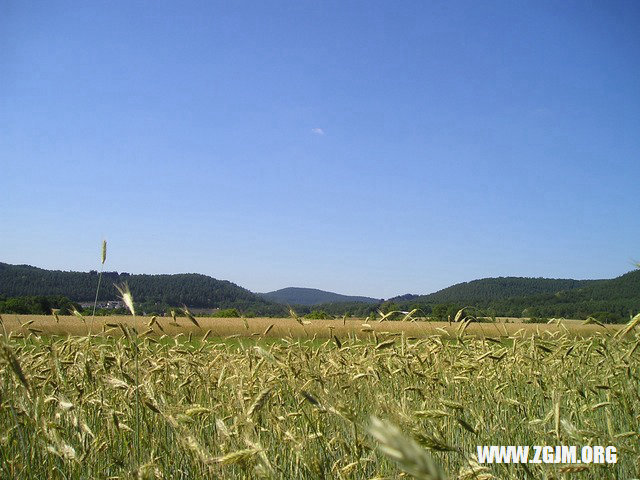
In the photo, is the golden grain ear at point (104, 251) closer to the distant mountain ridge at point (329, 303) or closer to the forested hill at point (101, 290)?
the distant mountain ridge at point (329, 303)

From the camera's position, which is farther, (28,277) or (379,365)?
(28,277)

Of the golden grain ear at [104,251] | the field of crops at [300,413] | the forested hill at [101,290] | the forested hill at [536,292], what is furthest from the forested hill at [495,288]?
the golden grain ear at [104,251]

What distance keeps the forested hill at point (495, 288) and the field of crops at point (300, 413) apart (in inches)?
5318

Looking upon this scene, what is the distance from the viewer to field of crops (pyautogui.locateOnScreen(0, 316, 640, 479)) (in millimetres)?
2062

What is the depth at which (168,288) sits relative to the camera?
509ft

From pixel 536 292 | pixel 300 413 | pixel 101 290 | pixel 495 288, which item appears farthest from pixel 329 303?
pixel 300 413

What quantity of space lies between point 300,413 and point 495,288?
16747 cm

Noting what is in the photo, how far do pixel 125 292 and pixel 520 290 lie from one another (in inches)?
6366

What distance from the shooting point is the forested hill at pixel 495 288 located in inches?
5485

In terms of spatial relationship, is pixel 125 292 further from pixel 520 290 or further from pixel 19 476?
pixel 520 290

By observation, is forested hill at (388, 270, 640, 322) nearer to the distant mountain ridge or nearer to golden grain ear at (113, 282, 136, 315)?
the distant mountain ridge

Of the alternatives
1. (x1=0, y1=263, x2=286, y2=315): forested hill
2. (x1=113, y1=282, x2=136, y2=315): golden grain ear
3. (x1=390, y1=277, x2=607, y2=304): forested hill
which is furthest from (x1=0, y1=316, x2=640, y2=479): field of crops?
(x1=390, y1=277, x2=607, y2=304): forested hill

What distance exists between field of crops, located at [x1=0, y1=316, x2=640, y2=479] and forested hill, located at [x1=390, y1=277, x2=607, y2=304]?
13509cm

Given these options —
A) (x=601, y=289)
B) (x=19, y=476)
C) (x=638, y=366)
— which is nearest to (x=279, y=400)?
(x=19, y=476)
